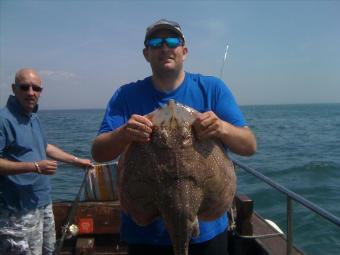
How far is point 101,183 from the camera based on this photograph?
18.8 ft

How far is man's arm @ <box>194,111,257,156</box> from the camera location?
2386 millimetres

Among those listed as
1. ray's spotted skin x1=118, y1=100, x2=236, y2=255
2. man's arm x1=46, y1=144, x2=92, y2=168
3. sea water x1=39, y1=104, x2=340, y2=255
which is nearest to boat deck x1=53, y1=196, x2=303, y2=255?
man's arm x1=46, y1=144, x2=92, y2=168

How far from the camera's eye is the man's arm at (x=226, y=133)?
2386 millimetres

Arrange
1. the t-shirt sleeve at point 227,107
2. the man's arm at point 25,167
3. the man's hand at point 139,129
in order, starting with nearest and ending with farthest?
the man's hand at point 139,129 < the t-shirt sleeve at point 227,107 < the man's arm at point 25,167

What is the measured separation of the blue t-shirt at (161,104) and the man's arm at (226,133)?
0.16m

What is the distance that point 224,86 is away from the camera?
2.93 meters

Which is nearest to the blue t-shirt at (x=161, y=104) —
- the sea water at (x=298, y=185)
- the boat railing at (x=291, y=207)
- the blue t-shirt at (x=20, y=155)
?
the boat railing at (x=291, y=207)

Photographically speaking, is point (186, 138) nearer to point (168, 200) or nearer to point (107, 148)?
point (168, 200)

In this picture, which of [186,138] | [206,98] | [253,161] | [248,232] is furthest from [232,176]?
[253,161]

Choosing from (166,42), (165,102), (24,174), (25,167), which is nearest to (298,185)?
(24,174)

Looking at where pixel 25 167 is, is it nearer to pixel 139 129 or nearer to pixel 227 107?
pixel 139 129

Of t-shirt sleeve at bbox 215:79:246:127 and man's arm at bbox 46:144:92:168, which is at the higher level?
t-shirt sleeve at bbox 215:79:246:127

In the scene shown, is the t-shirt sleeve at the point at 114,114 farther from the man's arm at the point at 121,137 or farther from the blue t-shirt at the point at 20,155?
the blue t-shirt at the point at 20,155

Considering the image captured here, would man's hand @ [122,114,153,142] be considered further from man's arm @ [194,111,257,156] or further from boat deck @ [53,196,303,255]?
boat deck @ [53,196,303,255]
